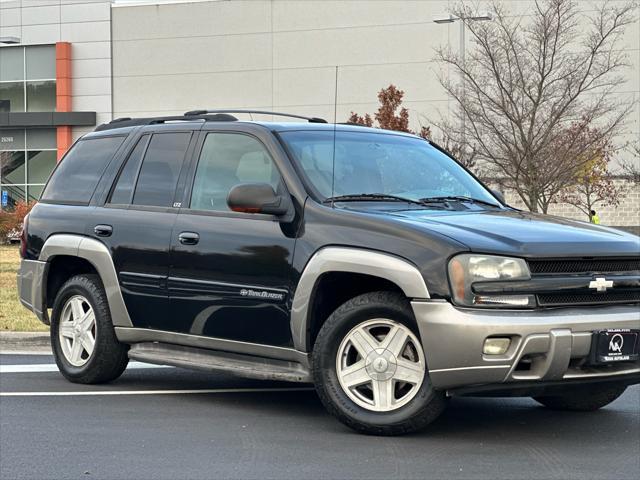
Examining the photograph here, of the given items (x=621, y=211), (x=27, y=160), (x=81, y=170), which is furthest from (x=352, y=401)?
(x=27, y=160)

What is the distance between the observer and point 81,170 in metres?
8.64

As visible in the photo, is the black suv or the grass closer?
the black suv

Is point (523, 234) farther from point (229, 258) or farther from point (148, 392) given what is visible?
point (148, 392)

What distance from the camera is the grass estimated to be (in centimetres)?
1190

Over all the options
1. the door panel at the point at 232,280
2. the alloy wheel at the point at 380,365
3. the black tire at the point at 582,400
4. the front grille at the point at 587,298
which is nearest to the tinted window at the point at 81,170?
the door panel at the point at 232,280

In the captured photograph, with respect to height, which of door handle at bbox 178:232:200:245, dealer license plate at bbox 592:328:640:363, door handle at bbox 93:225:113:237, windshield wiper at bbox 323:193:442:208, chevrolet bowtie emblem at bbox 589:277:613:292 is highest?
windshield wiper at bbox 323:193:442:208

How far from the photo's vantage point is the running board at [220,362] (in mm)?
6832

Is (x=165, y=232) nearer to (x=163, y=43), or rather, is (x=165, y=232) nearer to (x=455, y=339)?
(x=455, y=339)

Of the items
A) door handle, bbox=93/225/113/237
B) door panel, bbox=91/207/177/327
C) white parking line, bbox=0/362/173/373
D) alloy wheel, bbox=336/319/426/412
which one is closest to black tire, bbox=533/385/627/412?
alloy wheel, bbox=336/319/426/412

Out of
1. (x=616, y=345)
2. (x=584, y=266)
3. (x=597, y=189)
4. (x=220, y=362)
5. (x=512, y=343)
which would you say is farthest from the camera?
(x=597, y=189)

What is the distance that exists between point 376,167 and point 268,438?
1.91m

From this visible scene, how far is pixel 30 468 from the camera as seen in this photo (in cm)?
579

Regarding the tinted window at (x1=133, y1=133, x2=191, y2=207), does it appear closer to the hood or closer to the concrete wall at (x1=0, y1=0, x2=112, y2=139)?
the hood

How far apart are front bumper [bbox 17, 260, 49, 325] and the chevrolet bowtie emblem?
4.23 metres
